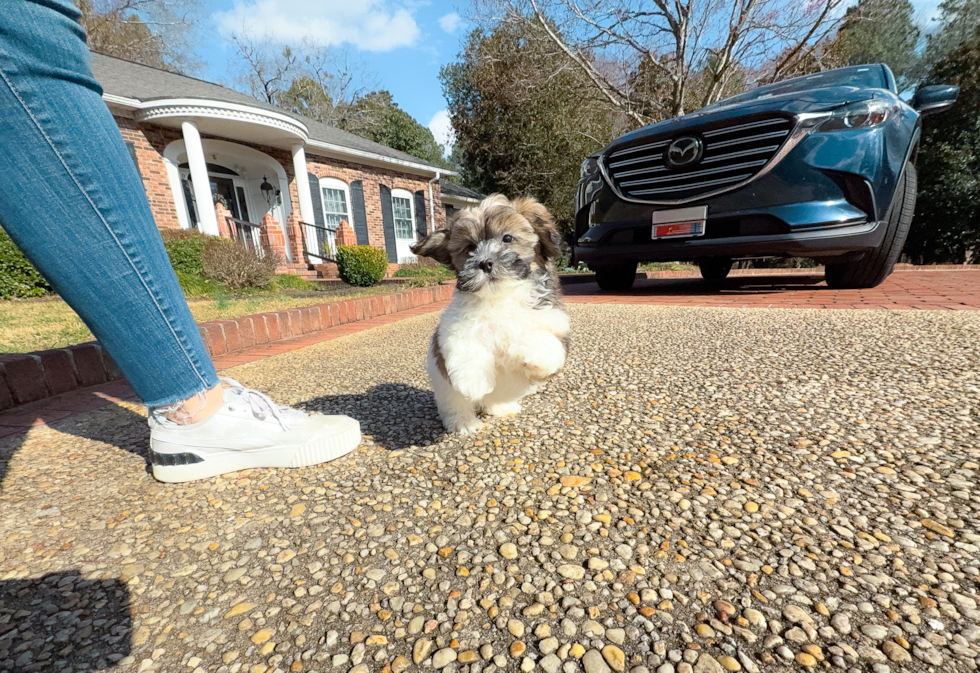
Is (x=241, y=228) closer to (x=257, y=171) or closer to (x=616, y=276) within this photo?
(x=257, y=171)

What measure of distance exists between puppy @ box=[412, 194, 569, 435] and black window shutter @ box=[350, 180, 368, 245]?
1459cm

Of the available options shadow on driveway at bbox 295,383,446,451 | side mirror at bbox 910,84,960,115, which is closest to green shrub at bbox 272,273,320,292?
shadow on driveway at bbox 295,383,446,451

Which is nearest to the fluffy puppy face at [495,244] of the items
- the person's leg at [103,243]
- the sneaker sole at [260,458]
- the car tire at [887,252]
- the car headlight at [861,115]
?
the sneaker sole at [260,458]

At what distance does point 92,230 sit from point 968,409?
128 inches

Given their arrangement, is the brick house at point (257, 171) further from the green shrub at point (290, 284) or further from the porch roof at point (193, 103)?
the green shrub at point (290, 284)

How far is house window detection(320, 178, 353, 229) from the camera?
15.1m

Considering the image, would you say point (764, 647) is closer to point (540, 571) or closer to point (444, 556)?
point (540, 571)

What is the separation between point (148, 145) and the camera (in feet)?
35.4

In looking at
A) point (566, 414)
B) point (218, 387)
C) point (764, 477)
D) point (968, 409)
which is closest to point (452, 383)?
point (566, 414)

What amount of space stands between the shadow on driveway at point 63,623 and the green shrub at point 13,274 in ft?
24.3

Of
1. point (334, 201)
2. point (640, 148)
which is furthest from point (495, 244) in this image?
point (334, 201)

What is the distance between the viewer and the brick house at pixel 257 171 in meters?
10.8

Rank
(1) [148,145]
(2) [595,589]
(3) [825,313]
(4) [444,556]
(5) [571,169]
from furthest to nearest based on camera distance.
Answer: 1. (5) [571,169]
2. (1) [148,145]
3. (3) [825,313]
4. (4) [444,556]
5. (2) [595,589]

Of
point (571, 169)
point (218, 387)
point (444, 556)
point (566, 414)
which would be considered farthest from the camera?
point (571, 169)
